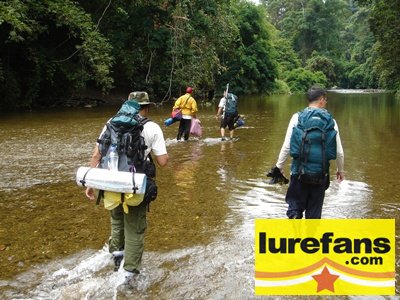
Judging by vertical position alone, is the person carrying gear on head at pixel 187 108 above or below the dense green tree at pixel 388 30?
below

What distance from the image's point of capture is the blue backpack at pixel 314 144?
14.2 feet

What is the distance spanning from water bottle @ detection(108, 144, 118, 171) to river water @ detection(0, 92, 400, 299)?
986 mm

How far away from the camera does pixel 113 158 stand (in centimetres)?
419

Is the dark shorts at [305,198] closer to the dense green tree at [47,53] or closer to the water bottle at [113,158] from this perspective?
the water bottle at [113,158]

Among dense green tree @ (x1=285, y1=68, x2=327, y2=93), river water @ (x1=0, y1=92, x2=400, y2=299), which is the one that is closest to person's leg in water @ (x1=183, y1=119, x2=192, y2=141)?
river water @ (x1=0, y1=92, x2=400, y2=299)

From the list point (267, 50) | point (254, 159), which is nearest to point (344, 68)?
point (267, 50)

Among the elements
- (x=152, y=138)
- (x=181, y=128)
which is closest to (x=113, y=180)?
(x=152, y=138)

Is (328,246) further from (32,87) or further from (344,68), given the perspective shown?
(344,68)

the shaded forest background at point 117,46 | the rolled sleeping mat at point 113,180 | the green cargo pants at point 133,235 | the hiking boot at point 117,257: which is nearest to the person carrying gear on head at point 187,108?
the shaded forest background at point 117,46

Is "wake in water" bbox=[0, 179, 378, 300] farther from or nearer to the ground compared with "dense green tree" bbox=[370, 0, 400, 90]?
nearer to the ground

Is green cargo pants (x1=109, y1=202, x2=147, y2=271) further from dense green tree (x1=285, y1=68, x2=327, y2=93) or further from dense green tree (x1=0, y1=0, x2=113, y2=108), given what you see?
dense green tree (x1=285, y1=68, x2=327, y2=93)

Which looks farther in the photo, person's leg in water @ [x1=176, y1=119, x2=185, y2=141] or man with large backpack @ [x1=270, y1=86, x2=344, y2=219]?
person's leg in water @ [x1=176, y1=119, x2=185, y2=141]

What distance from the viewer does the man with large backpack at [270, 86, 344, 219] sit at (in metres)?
4.34

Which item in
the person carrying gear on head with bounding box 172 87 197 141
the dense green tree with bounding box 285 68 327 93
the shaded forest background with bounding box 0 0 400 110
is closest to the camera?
the person carrying gear on head with bounding box 172 87 197 141
